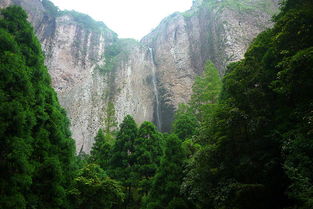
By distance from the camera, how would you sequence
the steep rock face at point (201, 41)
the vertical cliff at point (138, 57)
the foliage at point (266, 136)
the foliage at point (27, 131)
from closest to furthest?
the foliage at point (266, 136)
the foliage at point (27, 131)
the steep rock face at point (201, 41)
the vertical cliff at point (138, 57)

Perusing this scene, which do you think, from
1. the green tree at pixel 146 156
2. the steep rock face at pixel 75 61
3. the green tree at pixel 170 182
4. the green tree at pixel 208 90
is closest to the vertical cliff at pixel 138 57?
the steep rock face at pixel 75 61

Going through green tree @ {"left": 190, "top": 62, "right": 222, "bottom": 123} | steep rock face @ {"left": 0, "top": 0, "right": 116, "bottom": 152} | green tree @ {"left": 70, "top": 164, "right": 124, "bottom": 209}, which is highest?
steep rock face @ {"left": 0, "top": 0, "right": 116, "bottom": 152}

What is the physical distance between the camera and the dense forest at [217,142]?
19.7ft

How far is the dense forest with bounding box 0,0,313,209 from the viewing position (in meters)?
6.00

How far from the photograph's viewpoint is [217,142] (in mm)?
7523

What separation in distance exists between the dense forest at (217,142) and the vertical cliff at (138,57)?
19279 millimetres

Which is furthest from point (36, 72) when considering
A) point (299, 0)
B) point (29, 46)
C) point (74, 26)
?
point (74, 26)

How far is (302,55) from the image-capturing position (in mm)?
5703

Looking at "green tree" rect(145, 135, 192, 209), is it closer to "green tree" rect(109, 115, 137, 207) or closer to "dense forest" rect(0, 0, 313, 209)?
"dense forest" rect(0, 0, 313, 209)

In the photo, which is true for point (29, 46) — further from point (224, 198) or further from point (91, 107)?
point (91, 107)

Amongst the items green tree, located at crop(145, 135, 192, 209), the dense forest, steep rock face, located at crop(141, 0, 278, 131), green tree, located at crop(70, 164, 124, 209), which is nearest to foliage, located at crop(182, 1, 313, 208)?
the dense forest

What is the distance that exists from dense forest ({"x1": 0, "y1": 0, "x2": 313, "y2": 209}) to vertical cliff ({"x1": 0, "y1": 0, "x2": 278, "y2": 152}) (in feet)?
63.3

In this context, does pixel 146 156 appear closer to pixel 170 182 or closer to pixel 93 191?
pixel 170 182

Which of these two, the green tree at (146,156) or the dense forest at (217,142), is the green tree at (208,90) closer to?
the green tree at (146,156)
